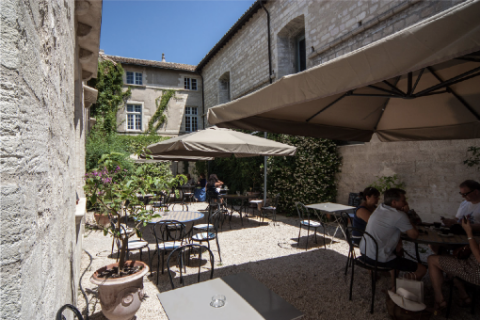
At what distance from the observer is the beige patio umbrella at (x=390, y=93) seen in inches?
50.7

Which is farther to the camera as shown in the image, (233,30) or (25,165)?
(233,30)

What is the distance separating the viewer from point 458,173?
5.04m

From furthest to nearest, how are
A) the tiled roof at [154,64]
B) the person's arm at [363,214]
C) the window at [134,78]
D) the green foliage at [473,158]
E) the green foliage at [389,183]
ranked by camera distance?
the window at [134,78] < the tiled roof at [154,64] < the green foliage at [389,183] < the green foliage at [473,158] < the person's arm at [363,214]

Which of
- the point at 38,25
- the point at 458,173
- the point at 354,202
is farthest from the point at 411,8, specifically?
the point at 38,25

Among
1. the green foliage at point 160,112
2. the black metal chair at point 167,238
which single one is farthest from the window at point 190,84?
the black metal chair at point 167,238

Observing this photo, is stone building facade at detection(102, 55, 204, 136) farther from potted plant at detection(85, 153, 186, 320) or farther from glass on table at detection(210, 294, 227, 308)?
glass on table at detection(210, 294, 227, 308)

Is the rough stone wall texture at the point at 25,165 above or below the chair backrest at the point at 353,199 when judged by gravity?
above

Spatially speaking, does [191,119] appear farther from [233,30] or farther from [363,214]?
[363,214]

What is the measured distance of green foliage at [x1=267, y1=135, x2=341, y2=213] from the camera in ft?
25.1

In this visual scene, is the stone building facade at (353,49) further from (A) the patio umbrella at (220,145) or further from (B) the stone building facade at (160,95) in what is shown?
(B) the stone building facade at (160,95)

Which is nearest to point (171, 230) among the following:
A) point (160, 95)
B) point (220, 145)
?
point (220, 145)

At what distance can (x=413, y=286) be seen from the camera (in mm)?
2584

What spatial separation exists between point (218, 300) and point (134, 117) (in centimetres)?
1663

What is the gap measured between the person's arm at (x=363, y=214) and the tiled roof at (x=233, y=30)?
9864mm
